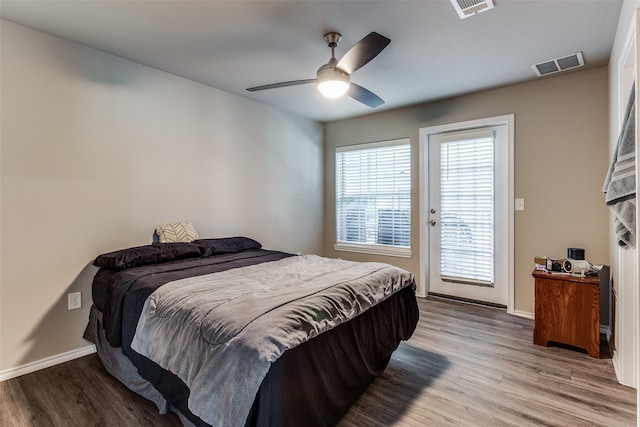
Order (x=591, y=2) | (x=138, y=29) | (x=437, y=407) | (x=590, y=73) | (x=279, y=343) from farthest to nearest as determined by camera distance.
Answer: (x=590, y=73)
(x=138, y=29)
(x=591, y=2)
(x=437, y=407)
(x=279, y=343)

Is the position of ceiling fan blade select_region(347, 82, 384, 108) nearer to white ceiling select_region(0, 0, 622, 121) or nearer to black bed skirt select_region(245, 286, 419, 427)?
white ceiling select_region(0, 0, 622, 121)

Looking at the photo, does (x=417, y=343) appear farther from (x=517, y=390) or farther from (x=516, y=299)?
(x=516, y=299)

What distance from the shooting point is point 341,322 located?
1.67m

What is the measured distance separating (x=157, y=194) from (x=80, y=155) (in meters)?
0.65

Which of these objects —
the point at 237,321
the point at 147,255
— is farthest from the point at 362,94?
the point at 147,255

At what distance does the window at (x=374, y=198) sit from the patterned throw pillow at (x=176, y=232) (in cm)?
235

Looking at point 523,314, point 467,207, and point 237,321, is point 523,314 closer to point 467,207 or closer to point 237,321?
point 467,207

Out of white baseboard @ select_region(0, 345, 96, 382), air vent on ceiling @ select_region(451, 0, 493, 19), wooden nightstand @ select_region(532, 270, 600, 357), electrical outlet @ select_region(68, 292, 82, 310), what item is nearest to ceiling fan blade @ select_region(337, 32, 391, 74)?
air vent on ceiling @ select_region(451, 0, 493, 19)

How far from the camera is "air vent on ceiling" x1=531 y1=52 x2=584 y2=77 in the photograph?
2.72 metres

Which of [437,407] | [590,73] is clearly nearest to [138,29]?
[437,407]

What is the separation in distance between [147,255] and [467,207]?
3.34 metres

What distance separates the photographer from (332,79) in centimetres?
220

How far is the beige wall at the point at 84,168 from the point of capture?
222 centimetres

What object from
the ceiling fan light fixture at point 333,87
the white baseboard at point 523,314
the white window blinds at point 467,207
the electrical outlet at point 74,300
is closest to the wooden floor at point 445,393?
the electrical outlet at point 74,300
